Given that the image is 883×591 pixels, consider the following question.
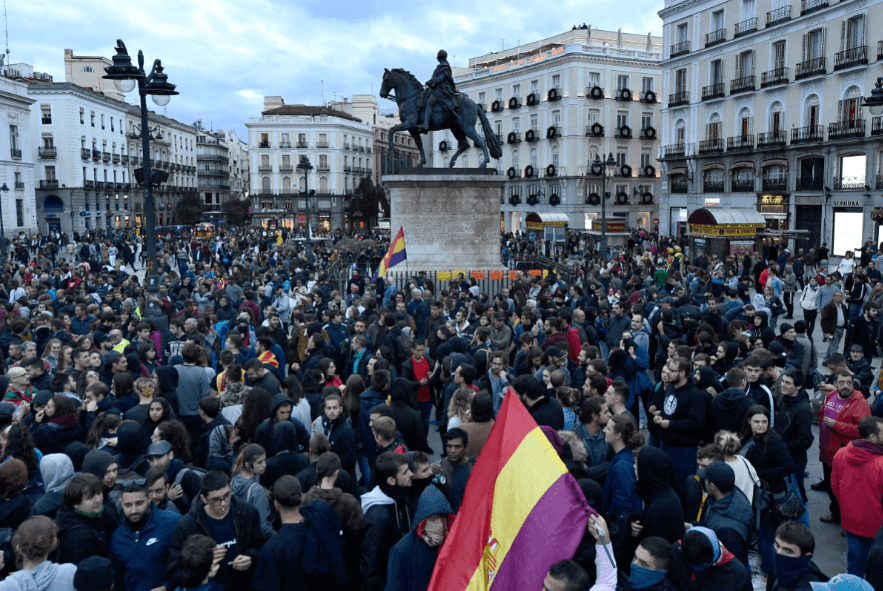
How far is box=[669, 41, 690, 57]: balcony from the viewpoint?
42938 mm

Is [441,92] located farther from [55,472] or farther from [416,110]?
[55,472]

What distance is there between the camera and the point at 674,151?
1766 inches

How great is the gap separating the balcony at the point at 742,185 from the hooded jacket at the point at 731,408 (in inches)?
1422

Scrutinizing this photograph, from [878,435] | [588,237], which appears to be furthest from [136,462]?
[588,237]

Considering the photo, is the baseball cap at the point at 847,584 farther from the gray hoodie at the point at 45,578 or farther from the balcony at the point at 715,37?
the balcony at the point at 715,37

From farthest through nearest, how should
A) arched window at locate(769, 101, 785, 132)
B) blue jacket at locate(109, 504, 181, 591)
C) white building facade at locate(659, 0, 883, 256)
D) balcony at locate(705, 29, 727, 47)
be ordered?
balcony at locate(705, 29, 727, 47)
arched window at locate(769, 101, 785, 132)
white building facade at locate(659, 0, 883, 256)
blue jacket at locate(109, 504, 181, 591)

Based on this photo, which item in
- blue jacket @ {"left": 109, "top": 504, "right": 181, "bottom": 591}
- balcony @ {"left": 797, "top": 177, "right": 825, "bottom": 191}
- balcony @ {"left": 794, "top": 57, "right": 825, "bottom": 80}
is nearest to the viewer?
blue jacket @ {"left": 109, "top": 504, "right": 181, "bottom": 591}

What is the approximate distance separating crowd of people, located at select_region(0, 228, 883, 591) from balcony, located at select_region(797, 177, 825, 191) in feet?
92.6

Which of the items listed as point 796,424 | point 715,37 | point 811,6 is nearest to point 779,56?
point 811,6

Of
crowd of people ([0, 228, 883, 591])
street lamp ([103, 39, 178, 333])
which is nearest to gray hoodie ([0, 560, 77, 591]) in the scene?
crowd of people ([0, 228, 883, 591])

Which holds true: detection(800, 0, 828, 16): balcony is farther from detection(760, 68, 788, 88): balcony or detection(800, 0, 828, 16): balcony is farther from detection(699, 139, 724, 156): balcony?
detection(699, 139, 724, 156): balcony

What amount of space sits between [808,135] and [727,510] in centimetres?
3584

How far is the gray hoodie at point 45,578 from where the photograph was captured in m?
3.69

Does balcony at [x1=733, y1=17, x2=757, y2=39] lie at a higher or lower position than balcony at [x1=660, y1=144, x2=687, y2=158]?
higher
